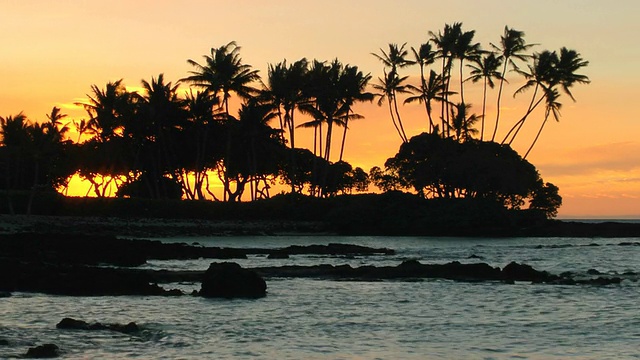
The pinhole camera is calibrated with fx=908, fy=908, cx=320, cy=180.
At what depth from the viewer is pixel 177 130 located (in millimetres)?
79188

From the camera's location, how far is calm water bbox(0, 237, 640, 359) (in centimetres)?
1531

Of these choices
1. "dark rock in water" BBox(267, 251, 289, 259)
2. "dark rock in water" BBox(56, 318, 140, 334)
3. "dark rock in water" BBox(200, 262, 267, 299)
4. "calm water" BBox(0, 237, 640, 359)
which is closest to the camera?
"calm water" BBox(0, 237, 640, 359)

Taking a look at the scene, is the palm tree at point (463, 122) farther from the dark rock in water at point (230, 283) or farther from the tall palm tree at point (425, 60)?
the dark rock in water at point (230, 283)

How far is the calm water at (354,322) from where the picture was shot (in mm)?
15312

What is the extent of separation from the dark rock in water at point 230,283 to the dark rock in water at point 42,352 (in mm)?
8466

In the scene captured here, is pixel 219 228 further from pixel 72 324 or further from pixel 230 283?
pixel 72 324

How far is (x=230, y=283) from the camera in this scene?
2264cm

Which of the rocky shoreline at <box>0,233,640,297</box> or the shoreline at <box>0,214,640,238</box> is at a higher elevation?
the shoreline at <box>0,214,640,238</box>

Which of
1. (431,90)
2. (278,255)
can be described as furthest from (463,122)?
(278,255)

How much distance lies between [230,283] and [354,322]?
4.61 meters

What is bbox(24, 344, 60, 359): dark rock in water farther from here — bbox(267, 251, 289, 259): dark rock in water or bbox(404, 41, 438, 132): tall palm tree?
bbox(404, 41, 438, 132): tall palm tree

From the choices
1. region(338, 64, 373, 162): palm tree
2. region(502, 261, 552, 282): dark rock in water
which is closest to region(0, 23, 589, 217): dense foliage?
region(338, 64, 373, 162): palm tree

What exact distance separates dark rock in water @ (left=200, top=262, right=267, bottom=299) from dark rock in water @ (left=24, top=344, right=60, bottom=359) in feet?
27.8

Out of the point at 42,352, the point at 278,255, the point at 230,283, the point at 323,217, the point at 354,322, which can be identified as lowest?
the point at 42,352
